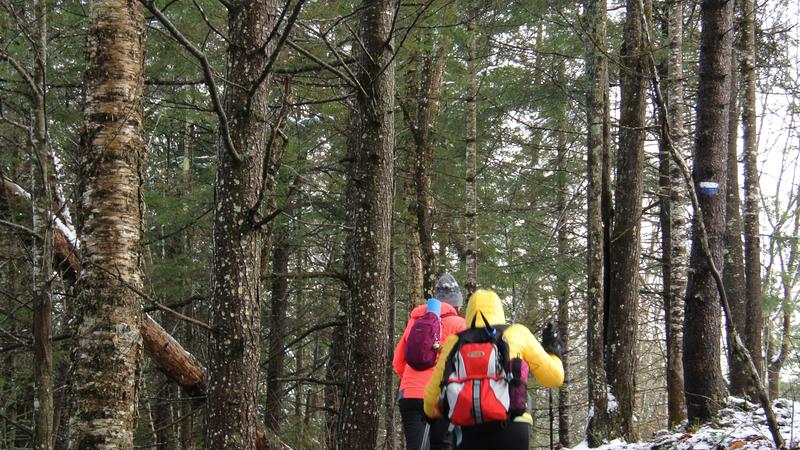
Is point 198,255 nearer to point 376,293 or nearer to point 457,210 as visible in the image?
point 457,210

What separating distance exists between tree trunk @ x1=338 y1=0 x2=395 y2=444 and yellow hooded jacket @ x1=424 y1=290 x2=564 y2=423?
7.89 feet

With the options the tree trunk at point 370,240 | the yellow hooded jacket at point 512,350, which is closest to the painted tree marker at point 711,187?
the tree trunk at point 370,240

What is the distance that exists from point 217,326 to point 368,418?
246 cm

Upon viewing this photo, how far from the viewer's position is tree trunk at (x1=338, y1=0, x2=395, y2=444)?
704 centimetres

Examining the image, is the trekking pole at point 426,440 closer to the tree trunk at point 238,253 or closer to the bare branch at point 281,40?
the tree trunk at point 238,253

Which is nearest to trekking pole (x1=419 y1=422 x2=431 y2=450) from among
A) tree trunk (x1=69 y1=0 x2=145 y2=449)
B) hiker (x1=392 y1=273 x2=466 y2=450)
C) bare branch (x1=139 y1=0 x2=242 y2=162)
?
hiker (x1=392 y1=273 x2=466 y2=450)

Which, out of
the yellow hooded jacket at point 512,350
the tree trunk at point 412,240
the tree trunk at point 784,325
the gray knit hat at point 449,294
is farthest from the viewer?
the tree trunk at point 784,325

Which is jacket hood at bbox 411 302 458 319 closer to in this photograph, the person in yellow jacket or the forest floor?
the person in yellow jacket

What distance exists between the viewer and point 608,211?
34.1 ft

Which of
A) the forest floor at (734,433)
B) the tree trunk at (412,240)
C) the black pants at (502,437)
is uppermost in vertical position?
the tree trunk at (412,240)

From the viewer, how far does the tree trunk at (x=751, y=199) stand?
12.3 meters

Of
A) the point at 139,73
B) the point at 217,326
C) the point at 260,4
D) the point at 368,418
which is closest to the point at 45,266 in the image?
the point at 217,326

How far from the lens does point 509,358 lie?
4.39 metres

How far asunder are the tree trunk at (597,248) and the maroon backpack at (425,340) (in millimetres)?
4218
